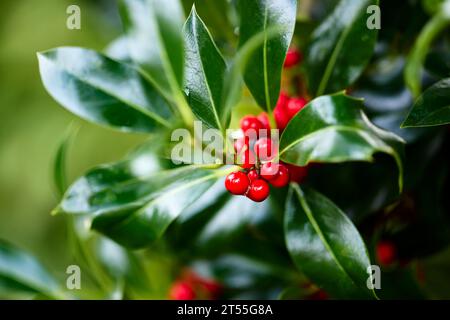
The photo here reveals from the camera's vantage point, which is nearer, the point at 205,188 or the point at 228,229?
the point at 205,188

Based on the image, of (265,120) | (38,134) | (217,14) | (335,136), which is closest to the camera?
(335,136)

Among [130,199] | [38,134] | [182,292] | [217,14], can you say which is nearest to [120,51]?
[217,14]

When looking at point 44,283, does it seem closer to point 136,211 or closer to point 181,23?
point 136,211

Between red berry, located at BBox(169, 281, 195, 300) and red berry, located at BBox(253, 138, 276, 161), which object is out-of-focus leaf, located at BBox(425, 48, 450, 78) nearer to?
red berry, located at BBox(253, 138, 276, 161)

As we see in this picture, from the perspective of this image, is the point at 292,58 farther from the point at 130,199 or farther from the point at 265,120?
the point at 130,199

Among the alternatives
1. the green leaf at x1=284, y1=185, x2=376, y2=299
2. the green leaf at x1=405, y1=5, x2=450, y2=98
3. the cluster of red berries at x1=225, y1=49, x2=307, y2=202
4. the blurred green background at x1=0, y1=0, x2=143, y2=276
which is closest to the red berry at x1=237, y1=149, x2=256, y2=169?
the cluster of red berries at x1=225, y1=49, x2=307, y2=202

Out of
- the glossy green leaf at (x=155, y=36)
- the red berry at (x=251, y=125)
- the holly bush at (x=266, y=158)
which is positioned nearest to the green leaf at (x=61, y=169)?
the holly bush at (x=266, y=158)

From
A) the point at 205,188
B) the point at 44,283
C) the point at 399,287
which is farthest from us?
the point at 44,283
